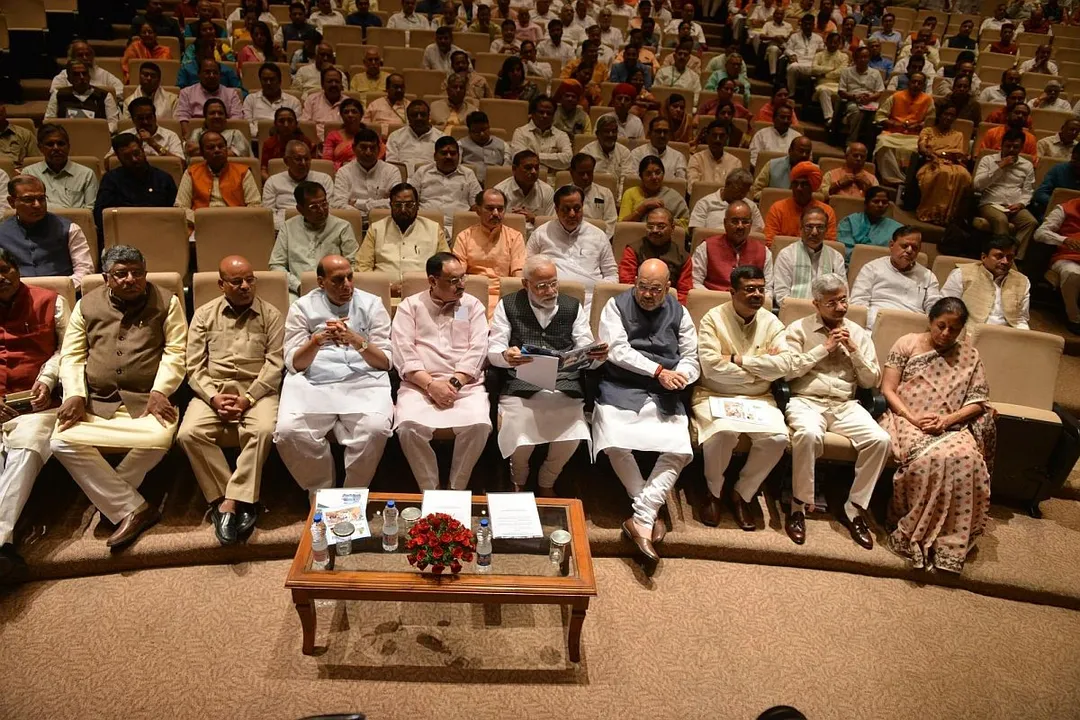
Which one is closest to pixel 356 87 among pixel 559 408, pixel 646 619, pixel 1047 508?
pixel 559 408

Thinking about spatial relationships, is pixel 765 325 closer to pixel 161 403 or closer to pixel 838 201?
pixel 838 201

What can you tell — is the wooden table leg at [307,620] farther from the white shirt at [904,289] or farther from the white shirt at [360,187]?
the white shirt at [904,289]

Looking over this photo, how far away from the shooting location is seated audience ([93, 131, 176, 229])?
417cm

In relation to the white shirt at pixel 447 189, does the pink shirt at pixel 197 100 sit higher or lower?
higher

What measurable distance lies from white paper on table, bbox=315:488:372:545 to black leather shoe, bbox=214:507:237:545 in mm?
516

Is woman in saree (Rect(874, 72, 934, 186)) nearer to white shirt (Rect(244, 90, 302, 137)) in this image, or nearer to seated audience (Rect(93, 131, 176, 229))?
white shirt (Rect(244, 90, 302, 137))

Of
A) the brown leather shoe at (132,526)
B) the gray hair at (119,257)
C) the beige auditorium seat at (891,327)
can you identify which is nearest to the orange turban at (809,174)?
the beige auditorium seat at (891,327)

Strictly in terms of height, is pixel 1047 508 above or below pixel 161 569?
below

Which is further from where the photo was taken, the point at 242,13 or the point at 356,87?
the point at 242,13

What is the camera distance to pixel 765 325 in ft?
11.1

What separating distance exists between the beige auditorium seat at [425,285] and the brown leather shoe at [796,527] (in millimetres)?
1710

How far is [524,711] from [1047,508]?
278 centimetres

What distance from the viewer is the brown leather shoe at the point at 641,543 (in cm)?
293

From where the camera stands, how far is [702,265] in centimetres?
415
